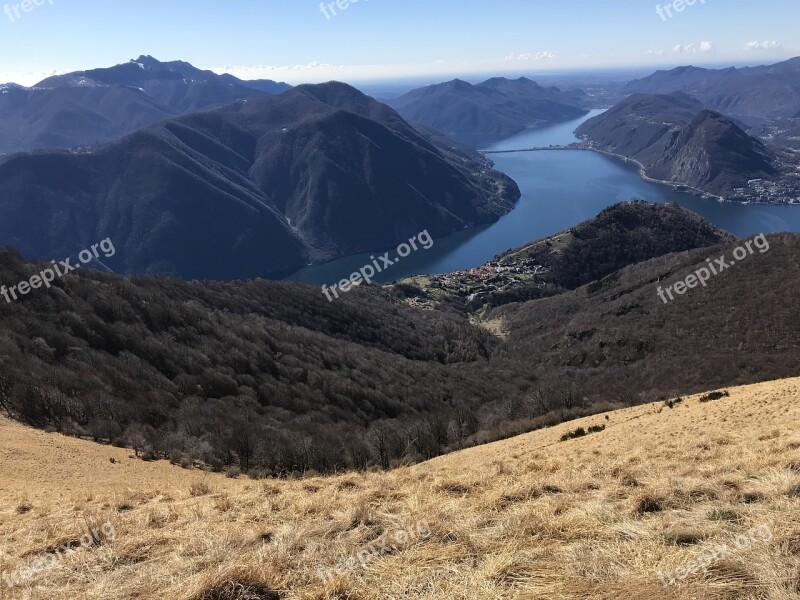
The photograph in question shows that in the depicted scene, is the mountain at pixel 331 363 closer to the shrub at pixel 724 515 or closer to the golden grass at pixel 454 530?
the golden grass at pixel 454 530

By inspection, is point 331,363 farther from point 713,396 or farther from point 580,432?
point 713,396

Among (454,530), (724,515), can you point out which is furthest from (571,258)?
(454,530)

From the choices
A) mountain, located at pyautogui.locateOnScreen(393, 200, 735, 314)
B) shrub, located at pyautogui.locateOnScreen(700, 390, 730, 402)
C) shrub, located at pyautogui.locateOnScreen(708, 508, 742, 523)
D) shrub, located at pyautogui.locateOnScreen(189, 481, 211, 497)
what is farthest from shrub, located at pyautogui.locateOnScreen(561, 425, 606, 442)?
mountain, located at pyautogui.locateOnScreen(393, 200, 735, 314)

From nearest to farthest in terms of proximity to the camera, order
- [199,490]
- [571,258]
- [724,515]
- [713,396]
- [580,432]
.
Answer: [724,515], [199,490], [580,432], [713,396], [571,258]

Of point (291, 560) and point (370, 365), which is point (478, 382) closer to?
point (370, 365)

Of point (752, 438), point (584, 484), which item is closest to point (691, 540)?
point (584, 484)

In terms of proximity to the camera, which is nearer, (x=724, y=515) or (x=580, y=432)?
(x=724, y=515)

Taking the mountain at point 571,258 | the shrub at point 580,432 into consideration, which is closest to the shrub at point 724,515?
the shrub at point 580,432
